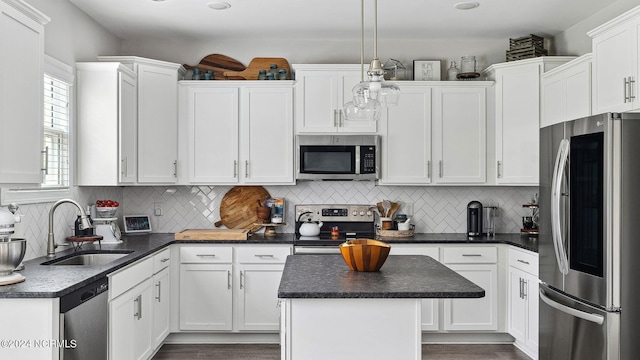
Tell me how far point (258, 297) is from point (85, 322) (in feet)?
6.57

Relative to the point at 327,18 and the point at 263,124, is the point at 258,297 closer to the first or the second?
the point at 263,124

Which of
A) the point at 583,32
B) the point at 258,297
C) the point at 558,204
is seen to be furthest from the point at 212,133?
the point at 583,32

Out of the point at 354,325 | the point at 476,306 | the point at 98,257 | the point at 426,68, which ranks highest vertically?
the point at 426,68

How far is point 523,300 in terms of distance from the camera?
423 centimetres

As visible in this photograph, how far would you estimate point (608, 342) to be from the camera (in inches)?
110

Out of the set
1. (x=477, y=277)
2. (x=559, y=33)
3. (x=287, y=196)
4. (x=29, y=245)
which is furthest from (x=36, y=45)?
(x=559, y=33)

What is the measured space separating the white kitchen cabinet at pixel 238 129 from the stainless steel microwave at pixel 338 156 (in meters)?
0.13

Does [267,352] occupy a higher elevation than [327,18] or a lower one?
lower

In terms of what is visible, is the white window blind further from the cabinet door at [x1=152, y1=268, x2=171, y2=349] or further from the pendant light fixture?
the pendant light fixture

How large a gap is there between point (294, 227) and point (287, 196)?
299 mm

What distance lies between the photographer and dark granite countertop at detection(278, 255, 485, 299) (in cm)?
235

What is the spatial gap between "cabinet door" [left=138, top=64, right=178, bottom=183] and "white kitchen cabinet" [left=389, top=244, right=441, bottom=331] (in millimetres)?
2041

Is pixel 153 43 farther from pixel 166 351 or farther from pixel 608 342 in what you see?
pixel 608 342

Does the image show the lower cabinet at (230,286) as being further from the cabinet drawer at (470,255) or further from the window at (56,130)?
the cabinet drawer at (470,255)
